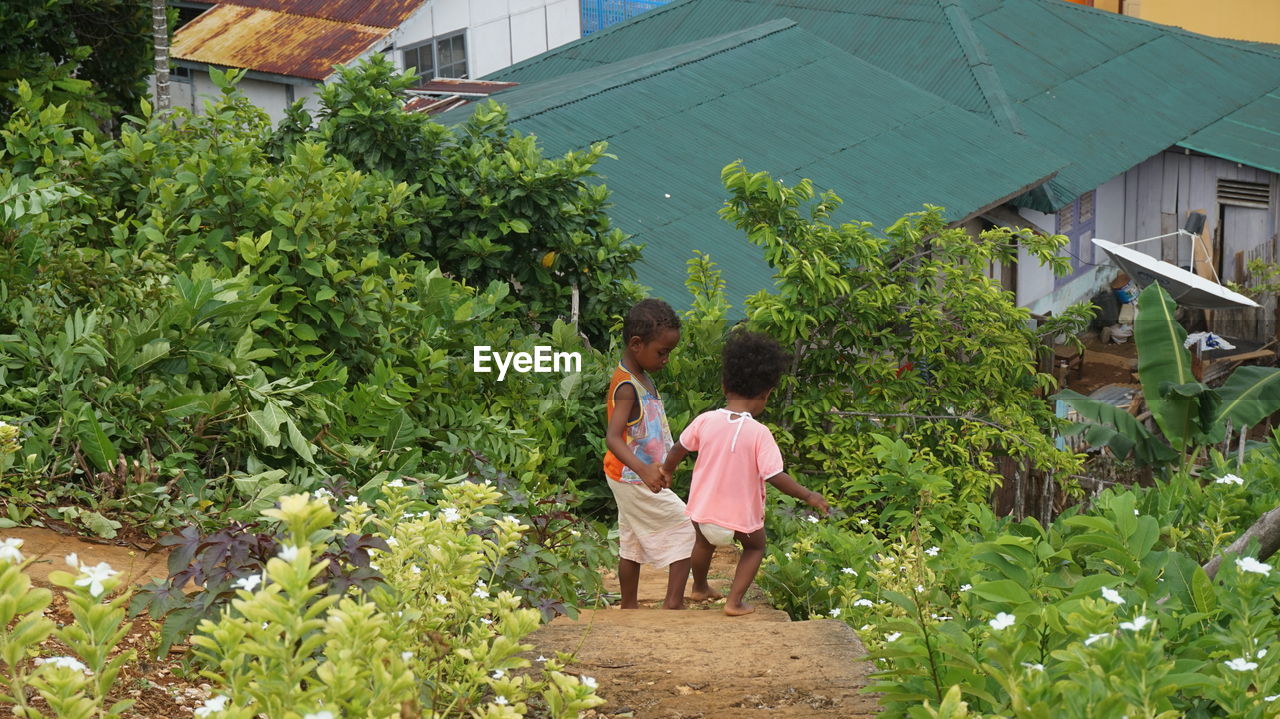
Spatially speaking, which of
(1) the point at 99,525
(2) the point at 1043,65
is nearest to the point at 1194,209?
(2) the point at 1043,65

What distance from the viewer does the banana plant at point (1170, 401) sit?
7.59 meters

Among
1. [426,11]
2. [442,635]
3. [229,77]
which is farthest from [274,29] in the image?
[442,635]

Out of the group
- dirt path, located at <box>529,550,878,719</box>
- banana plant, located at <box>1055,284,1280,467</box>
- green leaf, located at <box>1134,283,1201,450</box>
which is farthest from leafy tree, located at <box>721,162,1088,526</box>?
dirt path, located at <box>529,550,878,719</box>

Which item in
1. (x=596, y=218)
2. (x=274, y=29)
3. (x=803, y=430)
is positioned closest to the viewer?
(x=803, y=430)

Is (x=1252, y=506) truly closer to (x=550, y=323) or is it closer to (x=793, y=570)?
(x=793, y=570)

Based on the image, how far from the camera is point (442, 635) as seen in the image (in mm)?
3021

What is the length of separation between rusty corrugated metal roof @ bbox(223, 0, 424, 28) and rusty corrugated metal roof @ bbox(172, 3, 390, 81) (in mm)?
164

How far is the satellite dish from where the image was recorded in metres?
13.0

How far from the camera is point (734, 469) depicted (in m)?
5.28

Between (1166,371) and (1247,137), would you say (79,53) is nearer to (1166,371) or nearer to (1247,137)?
(1166,371)

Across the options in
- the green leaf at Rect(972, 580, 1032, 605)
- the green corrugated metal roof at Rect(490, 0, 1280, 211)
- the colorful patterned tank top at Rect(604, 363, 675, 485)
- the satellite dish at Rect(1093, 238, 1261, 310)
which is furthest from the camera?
the green corrugated metal roof at Rect(490, 0, 1280, 211)

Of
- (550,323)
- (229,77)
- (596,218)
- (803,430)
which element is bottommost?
(803,430)

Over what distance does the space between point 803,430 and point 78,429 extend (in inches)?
173

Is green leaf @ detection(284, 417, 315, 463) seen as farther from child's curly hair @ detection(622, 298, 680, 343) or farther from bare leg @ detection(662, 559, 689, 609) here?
bare leg @ detection(662, 559, 689, 609)
